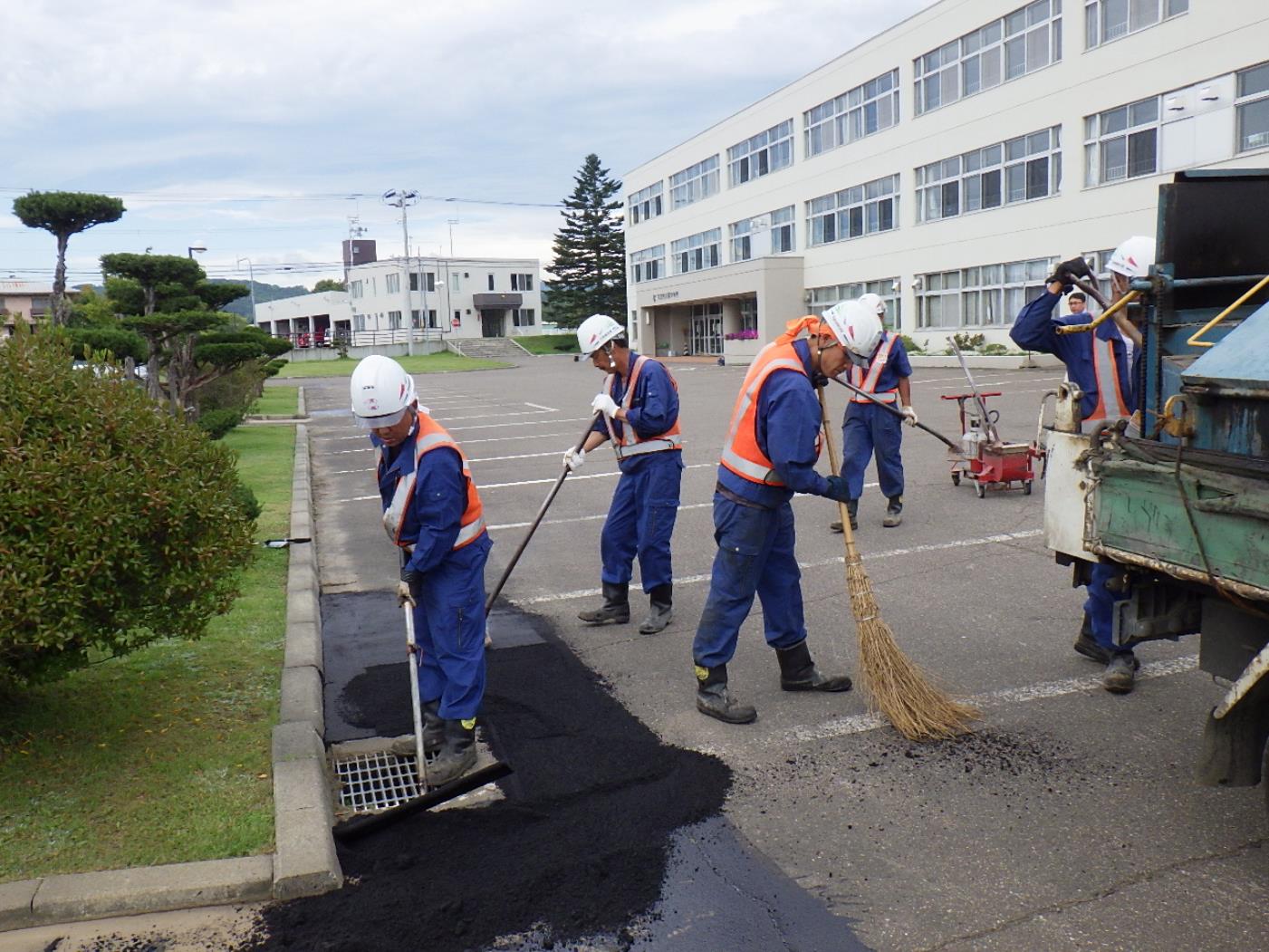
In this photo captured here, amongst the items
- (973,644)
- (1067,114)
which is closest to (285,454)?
(973,644)

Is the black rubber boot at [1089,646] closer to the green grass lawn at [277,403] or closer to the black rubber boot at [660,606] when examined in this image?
the black rubber boot at [660,606]

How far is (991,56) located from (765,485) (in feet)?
98.9

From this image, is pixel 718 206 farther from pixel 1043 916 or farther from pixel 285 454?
pixel 1043 916

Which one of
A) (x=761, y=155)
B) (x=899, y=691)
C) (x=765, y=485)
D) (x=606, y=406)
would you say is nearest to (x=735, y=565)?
(x=765, y=485)

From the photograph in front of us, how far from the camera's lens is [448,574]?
14.8 ft

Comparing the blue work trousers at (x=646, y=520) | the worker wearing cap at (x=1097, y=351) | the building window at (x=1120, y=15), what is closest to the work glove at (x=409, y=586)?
the blue work trousers at (x=646, y=520)

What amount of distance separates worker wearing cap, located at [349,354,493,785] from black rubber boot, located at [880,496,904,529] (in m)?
5.08

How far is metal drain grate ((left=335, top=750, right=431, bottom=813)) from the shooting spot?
433 centimetres

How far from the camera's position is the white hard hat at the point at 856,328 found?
180 inches

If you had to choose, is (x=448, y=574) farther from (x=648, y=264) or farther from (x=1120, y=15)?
(x=648, y=264)

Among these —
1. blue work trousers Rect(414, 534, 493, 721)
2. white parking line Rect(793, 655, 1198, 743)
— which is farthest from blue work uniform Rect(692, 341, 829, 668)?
blue work trousers Rect(414, 534, 493, 721)

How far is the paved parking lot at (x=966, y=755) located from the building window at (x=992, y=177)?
22656mm

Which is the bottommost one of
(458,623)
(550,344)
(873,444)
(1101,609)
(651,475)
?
(1101,609)

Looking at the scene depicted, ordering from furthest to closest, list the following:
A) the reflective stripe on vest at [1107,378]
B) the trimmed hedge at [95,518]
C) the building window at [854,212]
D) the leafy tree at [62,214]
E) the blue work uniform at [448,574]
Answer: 1. the building window at [854,212]
2. the leafy tree at [62,214]
3. the reflective stripe on vest at [1107,378]
4. the blue work uniform at [448,574]
5. the trimmed hedge at [95,518]
